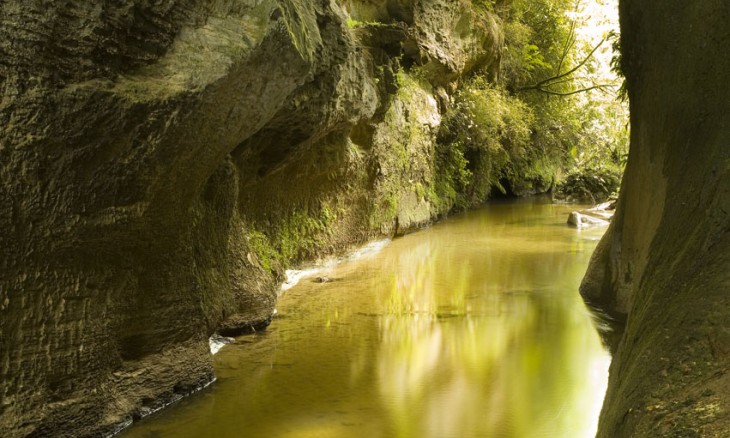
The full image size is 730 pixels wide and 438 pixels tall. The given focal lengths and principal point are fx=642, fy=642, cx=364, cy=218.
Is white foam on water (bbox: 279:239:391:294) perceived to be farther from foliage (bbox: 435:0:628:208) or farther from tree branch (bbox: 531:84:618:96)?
tree branch (bbox: 531:84:618:96)

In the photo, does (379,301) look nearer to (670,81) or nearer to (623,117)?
(670,81)

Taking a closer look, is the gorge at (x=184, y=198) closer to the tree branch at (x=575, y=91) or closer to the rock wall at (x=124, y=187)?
the rock wall at (x=124, y=187)

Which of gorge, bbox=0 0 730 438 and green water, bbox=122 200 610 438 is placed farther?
green water, bbox=122 200 610 438

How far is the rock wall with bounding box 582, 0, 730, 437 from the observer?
2539 mm

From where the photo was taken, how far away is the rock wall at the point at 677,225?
2539 millimetres

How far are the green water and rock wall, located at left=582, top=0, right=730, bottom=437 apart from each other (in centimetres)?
103

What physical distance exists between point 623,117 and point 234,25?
774 inches

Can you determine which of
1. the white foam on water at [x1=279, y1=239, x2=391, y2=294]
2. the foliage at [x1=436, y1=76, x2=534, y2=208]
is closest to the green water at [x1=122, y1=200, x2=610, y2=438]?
the white foam on water at [x1=279, y1=239, x2=391, y2=294]

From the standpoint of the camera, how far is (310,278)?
336 inches

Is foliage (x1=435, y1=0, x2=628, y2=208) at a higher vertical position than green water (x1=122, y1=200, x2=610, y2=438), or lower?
higher

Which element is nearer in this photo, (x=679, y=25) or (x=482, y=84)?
(x=679, y=25)

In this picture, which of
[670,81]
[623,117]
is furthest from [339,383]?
[623,117]

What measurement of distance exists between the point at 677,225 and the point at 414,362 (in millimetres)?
2601

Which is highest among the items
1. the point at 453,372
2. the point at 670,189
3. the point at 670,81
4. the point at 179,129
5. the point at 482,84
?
the point at 482,84
